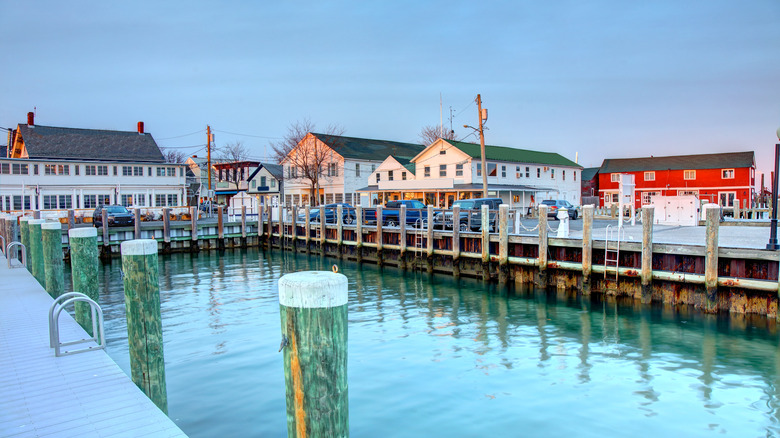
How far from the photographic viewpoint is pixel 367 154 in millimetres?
65625

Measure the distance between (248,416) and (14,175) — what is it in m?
55.3

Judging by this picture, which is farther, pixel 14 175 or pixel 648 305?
pixel 14 175

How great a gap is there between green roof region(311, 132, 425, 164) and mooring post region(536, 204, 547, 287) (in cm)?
3919

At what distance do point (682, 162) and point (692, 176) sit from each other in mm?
2581

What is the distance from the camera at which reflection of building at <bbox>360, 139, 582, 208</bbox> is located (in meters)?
51.4

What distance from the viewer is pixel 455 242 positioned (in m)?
23.5

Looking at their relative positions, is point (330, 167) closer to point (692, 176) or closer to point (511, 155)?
point (511, 155)

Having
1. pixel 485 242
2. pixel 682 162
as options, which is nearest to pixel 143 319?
pixel 485 242

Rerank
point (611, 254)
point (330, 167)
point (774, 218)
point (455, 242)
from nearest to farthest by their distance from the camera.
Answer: point (774, 218) < point (611, 254) < point (455, 242) < point (330, 167)

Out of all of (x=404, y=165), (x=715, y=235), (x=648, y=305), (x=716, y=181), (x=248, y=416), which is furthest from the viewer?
(x=716, y=181)

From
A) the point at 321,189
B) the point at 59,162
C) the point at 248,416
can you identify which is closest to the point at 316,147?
the point at 321,189

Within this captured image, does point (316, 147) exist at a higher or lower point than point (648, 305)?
higher


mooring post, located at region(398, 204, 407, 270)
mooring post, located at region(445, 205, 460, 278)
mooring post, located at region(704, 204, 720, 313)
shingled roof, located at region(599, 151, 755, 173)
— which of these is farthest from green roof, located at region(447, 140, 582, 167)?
mooring post, located at region(704, 204, 720, 313)

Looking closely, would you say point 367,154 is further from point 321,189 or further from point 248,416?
point 248,416
